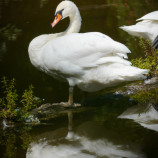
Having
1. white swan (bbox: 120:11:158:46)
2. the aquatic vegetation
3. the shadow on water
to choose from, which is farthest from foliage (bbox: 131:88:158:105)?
the aquatic vegetation

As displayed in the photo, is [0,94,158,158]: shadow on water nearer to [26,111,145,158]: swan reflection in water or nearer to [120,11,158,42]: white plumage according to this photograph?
[26,111,145,158]: swan reflection in water

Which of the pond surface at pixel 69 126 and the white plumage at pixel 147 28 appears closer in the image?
the pond surface at pixel 69 126

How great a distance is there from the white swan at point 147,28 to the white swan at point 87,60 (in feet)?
5.40

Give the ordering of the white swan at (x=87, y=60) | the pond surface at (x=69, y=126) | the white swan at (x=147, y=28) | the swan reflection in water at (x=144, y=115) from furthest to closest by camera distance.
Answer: the white swan at (x=147, y=28)
the white swan at (x=87, y=60)
the swan reflection in water at (x=144, y=115)
the pond surface at (x=69, y=126)

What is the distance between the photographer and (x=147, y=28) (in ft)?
23.8

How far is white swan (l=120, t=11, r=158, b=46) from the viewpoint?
7.19m

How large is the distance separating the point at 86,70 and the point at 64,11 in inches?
43.9

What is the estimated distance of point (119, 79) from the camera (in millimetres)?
5273

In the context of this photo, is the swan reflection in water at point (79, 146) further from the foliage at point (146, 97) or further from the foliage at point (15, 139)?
the foliage at point (146, 97)

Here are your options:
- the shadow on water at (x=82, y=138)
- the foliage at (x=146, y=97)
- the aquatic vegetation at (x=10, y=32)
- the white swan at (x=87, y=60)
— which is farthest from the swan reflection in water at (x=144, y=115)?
the aquatic vegetation at (x=10, y=32)

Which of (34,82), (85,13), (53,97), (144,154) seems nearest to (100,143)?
(144,154)

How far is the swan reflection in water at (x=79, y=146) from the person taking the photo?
4125mm

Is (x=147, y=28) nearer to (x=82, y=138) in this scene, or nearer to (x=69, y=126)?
(x=69, y=126)

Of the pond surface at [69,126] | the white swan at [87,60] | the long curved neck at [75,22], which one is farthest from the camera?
the long curved neck at [75,22]
